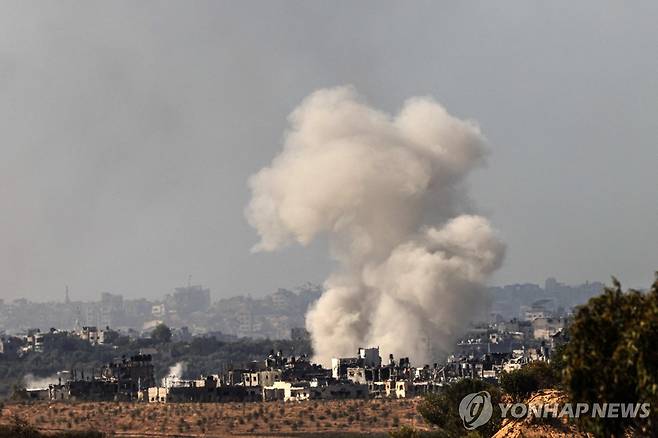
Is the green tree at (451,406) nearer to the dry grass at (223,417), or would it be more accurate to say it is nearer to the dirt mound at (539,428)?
the dirt mound at (539,428)

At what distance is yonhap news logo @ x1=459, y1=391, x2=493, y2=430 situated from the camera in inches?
2427

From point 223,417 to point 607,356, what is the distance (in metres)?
67.4

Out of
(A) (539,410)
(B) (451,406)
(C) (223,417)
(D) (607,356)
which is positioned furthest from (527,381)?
(C) (223,417)

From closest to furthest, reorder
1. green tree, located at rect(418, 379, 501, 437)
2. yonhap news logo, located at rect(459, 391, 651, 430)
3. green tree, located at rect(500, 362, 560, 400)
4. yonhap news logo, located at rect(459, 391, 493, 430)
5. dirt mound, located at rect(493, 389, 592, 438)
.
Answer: yonhap news logo, located at rect(459, 391, 651, 430) → dirt mound, located at rect(493, 389, 592, 438) → yonhap news logo, located at rect(459, 391, 493, 430) → green tree, located at rect(418, 379, 501, 437) → green tree, located at rect(500, 362, 560, 400)

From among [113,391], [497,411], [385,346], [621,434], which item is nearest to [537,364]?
[497,411]

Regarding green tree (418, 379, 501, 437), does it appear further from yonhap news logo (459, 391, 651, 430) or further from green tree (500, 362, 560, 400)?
green tree (500, 362, 560, 400)

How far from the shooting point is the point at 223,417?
104 metres

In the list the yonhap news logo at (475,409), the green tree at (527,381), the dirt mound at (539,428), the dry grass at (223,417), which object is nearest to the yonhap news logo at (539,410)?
the yonhap news logo at (475,409)

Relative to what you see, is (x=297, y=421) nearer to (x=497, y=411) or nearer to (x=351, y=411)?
(x=351, y=411)

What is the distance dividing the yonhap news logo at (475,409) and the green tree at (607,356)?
71.7 feet

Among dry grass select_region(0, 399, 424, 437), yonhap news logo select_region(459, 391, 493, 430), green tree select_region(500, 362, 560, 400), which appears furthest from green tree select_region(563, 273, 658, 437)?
dry grass select_region(0, 399, 424, 437)

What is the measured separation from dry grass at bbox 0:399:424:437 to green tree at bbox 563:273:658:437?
52.1 metres

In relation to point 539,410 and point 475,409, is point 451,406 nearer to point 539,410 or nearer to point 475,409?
point 475,409

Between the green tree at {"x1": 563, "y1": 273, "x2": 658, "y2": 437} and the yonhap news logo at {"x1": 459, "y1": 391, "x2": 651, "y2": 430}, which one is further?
the yonhap news logo at {"x1": 459, "y1": 391, "x2": 651, "y2": 430}
